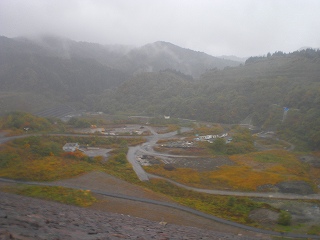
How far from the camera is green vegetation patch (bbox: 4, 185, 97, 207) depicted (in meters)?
12.1

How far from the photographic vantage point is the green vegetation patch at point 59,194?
12.1 m

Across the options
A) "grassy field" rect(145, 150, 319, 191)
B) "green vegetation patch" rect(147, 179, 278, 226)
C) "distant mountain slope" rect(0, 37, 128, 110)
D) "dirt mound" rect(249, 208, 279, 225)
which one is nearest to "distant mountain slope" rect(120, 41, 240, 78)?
"distant mountain slope" rect(0, 37, 128, 110)

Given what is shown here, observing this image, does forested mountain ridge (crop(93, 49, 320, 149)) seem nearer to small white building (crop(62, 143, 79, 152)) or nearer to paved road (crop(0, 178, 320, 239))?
paved road (crop(0, 178, 320, 239))

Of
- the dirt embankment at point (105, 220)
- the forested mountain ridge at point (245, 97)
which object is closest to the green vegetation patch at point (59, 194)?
the dirt embankment at point (105, 220)

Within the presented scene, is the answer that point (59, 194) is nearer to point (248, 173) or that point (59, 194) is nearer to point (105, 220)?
point (105, 220)

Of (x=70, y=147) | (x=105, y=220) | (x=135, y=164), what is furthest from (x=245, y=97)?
(x=105, y=220)

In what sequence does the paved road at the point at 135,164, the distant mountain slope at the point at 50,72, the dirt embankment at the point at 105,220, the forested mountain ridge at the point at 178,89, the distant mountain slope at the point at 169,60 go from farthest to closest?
the distant mountain slope at the point at 169,60, the distant mountain slope at the point at 50,72, the forested mountain ridge at the point at 178,89, the paved road at the point at 135,164, the dirt embankment at the point at 105,220

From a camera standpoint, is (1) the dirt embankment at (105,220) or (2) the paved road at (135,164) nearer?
(1) the dirt embankment at (105,220)


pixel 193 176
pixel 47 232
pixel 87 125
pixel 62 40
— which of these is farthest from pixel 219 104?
pixel 62 40

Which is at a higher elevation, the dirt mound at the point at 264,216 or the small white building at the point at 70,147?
the small white building at the point at 70,147

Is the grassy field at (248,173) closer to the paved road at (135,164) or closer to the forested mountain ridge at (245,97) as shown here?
the paved road at (135,164)

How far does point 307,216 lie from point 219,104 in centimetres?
3558

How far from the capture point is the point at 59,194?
1278cm

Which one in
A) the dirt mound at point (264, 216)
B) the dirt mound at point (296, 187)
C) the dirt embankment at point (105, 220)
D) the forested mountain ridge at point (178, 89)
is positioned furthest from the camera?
the forested mountain ridge at point (178, 89)
